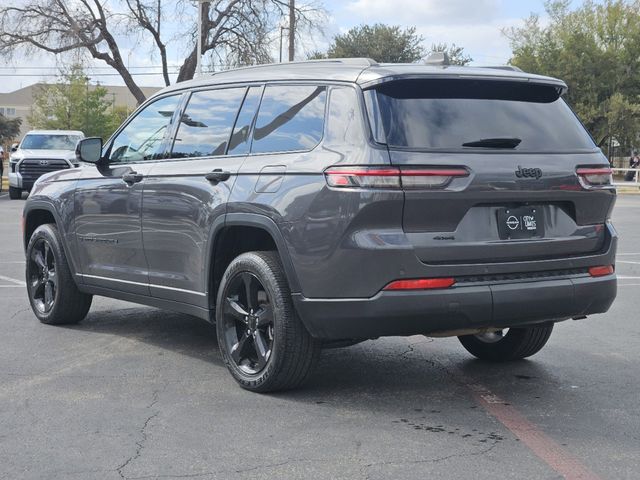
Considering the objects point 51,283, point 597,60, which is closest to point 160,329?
point 51,283

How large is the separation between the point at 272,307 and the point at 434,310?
0.93 m

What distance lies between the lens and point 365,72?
5.11m

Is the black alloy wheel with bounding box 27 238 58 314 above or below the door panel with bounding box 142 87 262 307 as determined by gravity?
below

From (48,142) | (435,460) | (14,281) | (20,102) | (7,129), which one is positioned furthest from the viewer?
(20,102)

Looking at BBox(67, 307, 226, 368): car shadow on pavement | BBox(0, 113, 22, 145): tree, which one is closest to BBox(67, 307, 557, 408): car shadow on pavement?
BBox(67, 307, 226, 368): car shadow on pavement

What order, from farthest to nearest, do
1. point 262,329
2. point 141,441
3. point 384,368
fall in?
point 384,368 → point 262,329 → point 141,441

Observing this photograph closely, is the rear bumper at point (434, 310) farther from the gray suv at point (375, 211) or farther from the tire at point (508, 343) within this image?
the tire at point (508, 343)

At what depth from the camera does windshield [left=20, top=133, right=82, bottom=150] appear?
26.7 m

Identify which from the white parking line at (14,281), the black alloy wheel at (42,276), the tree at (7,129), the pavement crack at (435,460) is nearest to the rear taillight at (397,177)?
the pavement crack at (435,460)

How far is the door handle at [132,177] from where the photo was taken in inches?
253

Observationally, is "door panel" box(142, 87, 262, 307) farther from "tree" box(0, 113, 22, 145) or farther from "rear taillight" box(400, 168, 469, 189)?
"tree" box(0, 113, 22, 145)

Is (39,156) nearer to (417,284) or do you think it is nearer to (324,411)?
(324,411)

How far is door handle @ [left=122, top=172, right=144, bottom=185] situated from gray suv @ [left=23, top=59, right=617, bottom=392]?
0.83 ft

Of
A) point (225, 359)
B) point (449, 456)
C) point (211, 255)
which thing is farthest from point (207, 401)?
point (449, 456)
